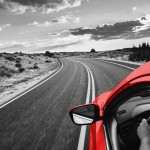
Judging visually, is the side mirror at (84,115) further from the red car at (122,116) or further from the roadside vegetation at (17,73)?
the roadside vegetation at (17,73)

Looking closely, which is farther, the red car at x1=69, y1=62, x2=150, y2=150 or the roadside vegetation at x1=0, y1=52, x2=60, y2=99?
the roadside vegetation at x1=0, y1=52, x2=60, y2=99

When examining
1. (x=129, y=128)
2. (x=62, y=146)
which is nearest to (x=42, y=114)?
(x=62, y=146)

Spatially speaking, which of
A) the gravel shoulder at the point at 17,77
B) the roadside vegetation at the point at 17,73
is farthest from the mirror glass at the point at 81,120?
the roadside vegetation at the point at 17,73

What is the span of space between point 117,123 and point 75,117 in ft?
1.64

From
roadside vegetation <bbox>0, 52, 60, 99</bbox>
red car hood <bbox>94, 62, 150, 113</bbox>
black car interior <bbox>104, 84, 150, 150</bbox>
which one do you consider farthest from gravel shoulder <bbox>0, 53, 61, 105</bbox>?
red car hood <bbox>94, 62, 150, 113</bbox>

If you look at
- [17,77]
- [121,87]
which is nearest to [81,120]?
[121,87]

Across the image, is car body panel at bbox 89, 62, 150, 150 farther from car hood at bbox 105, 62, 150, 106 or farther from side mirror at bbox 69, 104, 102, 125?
side mirror at bbox 69, 104, 102, 125

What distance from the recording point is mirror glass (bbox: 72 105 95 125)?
7.48 feet

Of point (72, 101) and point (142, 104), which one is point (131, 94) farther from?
point (72, 101)

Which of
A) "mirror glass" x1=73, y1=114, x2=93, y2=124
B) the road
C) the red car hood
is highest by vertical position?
the red car hood

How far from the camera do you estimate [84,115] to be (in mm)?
2355

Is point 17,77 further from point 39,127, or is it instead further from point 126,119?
point 126,119

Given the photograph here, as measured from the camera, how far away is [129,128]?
2066 mm

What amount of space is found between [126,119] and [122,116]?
0.06m
